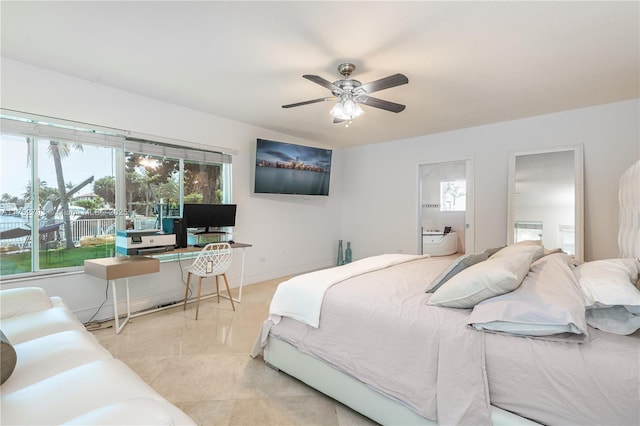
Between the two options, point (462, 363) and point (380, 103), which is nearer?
point (462, 363)

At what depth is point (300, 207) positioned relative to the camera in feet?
17.6

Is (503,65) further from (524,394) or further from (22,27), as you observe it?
(22,27)

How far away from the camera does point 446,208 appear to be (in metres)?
4.81

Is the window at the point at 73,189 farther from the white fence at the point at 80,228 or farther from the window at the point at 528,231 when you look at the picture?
the window at the point at 528,231

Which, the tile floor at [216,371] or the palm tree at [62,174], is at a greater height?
the palm tree at [62,174]

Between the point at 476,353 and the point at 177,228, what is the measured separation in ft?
10.6

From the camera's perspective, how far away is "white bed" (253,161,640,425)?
3.73 feet

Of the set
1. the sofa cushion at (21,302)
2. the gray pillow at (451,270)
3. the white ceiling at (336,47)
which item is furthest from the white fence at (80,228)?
the gray pillow at (451,270)

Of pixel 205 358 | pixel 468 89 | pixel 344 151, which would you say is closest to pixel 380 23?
pixel 468 89

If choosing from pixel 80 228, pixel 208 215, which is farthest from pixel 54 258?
pixel 208 215

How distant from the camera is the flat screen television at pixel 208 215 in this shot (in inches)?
143

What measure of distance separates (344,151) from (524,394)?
5.29 meters

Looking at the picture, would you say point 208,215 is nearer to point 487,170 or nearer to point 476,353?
point 476,353

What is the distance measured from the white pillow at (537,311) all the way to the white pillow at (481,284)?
4 cm
